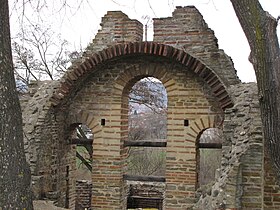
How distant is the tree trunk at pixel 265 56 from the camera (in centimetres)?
442

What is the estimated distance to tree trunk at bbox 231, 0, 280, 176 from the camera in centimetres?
442

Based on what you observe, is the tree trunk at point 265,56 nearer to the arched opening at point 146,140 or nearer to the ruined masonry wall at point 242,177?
the ruined masonry wall at point 242,177

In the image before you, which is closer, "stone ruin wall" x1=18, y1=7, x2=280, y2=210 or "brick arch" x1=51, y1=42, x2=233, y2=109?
"brick arch" x1=51, y1=42, x2=233, y2=109

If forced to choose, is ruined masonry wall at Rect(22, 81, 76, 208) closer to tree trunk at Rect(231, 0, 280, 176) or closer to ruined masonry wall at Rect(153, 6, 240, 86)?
ruined masonry wall at Rect(153, 6, 240, 86)

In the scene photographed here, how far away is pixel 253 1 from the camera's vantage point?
4.48 metres

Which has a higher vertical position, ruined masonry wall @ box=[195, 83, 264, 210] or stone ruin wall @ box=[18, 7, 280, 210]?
stone ruin wall @ box=[18, 7, 280, 210]

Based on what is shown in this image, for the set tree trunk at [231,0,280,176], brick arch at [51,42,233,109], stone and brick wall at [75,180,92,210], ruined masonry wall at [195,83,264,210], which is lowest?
stone and brick wall at [75,180,92,210]

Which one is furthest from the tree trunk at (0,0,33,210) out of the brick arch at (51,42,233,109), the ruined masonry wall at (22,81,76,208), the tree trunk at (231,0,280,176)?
the brick arch at (51,42,233,109)

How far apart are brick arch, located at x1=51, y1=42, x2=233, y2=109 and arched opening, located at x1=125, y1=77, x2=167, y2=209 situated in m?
1.59

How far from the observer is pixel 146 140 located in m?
10.6

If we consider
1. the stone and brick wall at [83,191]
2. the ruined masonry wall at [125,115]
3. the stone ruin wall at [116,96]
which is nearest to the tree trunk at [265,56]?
the stone ruin wall at [116,96]

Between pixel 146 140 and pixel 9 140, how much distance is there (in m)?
6.25

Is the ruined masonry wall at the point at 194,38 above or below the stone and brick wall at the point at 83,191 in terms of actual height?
above

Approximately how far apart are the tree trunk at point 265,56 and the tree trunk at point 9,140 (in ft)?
7.51
